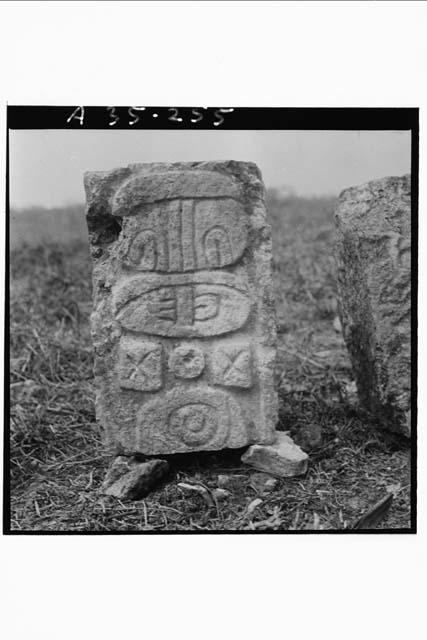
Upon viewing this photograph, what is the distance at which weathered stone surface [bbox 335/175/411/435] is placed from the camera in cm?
379

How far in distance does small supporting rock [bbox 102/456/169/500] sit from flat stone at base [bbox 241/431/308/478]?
42 centimetres

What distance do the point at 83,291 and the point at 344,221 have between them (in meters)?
2.94

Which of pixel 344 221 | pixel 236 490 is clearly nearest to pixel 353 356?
pixel 344 221

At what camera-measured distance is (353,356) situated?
4.24 m

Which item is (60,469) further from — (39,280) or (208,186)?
(39,280)

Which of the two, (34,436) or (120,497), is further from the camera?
(34,436)

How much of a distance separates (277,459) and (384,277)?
3.31ft

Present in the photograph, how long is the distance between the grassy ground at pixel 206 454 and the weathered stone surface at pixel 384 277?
0.32 metres

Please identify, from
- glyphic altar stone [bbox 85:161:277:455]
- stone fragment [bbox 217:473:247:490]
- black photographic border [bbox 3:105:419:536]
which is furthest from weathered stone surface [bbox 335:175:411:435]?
stone fragment [bbox 217:473:247:490]

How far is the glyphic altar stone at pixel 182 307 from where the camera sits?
3586 mm

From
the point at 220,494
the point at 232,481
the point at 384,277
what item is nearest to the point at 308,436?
the point at 232,481

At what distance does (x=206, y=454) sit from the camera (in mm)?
3863

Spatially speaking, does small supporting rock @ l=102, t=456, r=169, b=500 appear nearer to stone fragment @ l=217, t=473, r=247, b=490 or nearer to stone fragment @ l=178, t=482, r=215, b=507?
stone fragment @ l=178, t=482, r=215, b=507

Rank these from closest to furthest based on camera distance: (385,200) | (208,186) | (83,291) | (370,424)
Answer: (208,186) → (385,200) → (370,424) → (83,291)
